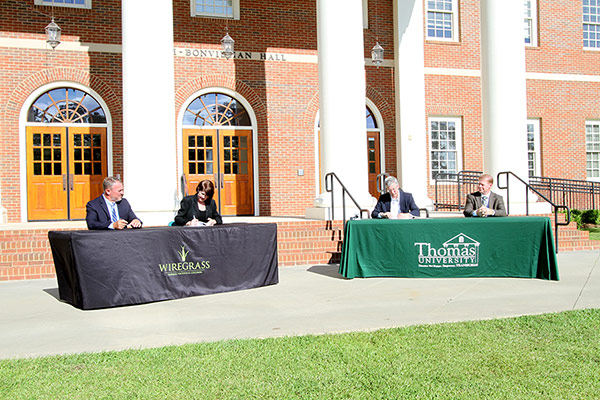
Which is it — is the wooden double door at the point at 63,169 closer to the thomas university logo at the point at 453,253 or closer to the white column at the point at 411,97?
the white column at the point at 411,97

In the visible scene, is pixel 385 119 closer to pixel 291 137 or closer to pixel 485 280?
pixel 291 137

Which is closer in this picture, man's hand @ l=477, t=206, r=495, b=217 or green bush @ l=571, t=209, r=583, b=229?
man's hand @ l=477, t=206, r=495, b=217

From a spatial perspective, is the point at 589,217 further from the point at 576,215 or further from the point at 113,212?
the point at 113,212

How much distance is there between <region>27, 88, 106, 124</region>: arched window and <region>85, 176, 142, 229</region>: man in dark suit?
7.73 m

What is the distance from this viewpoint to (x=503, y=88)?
13.9 m

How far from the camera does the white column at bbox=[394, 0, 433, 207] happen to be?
1625 cm

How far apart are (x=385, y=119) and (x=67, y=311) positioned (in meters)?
12.3

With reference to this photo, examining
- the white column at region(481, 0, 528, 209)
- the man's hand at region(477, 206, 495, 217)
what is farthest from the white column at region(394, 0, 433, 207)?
the man's hand at region(477, 206, 495, 217)

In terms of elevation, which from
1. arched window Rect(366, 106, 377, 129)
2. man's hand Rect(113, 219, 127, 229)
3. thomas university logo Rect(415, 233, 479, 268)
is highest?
arched window Rect(366, 106, 377, 129)

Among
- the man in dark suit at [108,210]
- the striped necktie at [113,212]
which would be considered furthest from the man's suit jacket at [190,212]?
the striped necktie at [113,212]

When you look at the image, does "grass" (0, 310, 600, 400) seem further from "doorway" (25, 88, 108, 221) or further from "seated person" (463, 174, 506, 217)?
"doorway" (25, 88, 108, 221)

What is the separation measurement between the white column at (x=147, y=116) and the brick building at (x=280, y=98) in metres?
0.03

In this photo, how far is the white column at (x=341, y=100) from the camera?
40.1 feet

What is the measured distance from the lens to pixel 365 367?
4.12m
